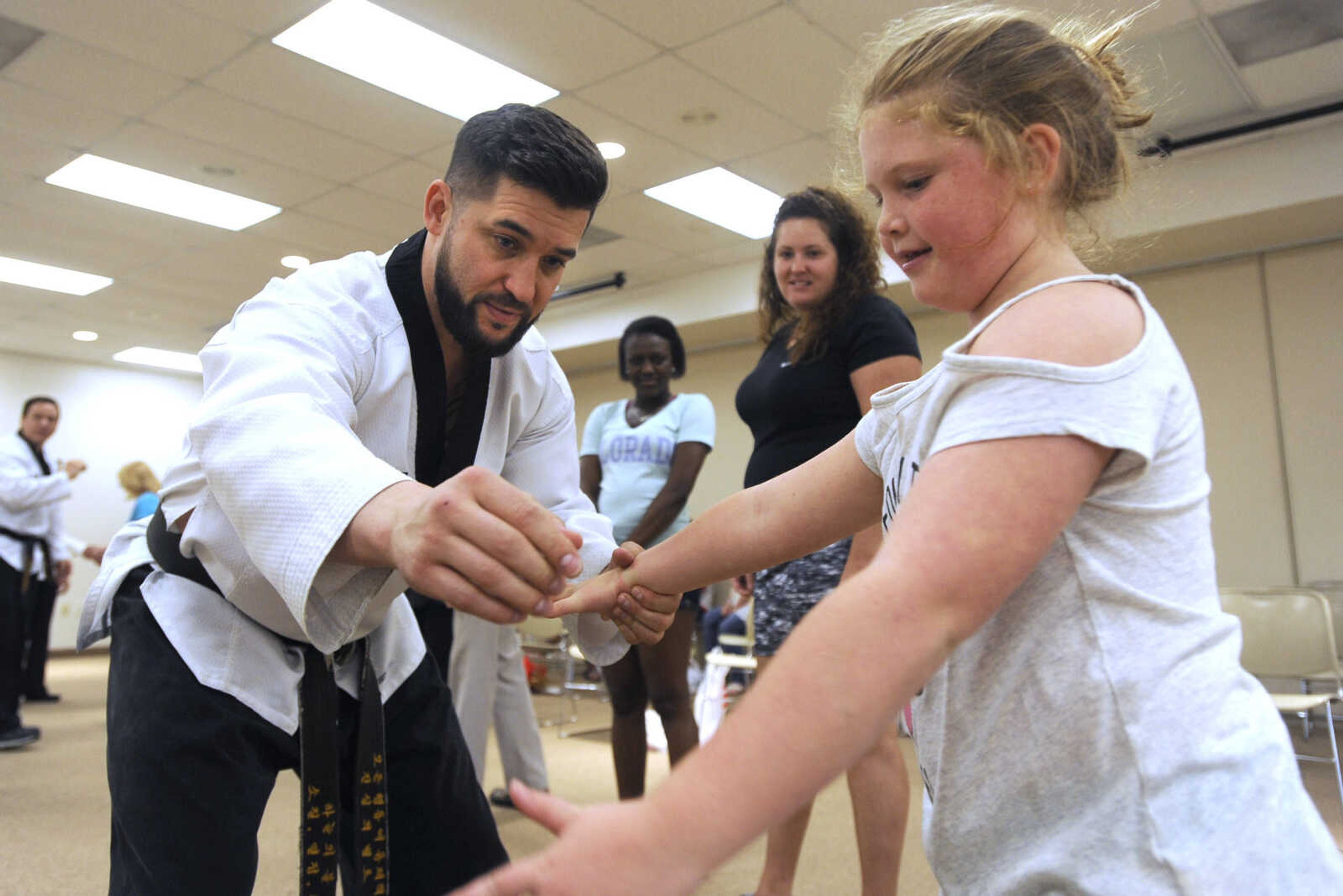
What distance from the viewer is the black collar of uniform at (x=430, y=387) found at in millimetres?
1313

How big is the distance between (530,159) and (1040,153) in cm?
75

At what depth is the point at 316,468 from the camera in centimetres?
87

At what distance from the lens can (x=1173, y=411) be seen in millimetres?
711

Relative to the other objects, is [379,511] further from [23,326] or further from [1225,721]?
[23,326]

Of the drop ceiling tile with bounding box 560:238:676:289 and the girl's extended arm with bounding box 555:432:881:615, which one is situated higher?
the drop ceiling tile with bounding box 560:238:676:289

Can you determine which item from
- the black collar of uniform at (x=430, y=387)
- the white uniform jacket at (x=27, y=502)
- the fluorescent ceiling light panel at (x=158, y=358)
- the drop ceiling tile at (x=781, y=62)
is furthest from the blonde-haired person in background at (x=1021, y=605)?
the fluorescent ceiling light panel at (x=158, y=358)

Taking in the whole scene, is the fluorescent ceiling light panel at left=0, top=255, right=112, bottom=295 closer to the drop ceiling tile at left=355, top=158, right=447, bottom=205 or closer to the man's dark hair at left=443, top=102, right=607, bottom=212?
the drop ceiling tile at left=355, top=158, right=447, bottom=205

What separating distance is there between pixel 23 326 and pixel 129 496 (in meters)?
2.48

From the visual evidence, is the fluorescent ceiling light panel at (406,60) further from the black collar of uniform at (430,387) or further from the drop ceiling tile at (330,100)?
the black collar of uniform at (430,387)

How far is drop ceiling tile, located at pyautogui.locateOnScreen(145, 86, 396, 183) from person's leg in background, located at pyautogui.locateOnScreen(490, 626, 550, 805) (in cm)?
317

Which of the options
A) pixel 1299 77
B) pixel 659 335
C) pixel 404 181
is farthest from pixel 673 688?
pixel 1299 77

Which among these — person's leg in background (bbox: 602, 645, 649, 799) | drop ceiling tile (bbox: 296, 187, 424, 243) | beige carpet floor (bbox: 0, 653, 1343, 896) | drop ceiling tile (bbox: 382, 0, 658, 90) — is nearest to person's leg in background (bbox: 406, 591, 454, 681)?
person's leg in background (bbox: 602, 645, 649, 799)

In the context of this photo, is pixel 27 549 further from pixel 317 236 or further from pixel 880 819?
pixel 880 819

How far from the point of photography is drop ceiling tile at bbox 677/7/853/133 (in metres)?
4.04
